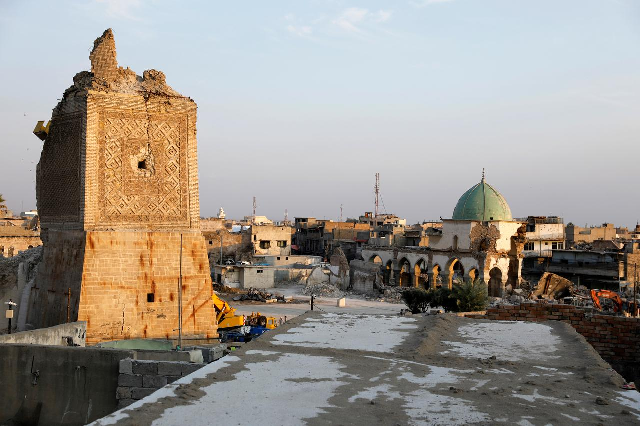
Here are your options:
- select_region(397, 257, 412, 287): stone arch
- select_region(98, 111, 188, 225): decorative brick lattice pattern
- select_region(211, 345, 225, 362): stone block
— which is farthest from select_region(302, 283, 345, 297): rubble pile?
select_region(211, 345, 225, 362): stone block

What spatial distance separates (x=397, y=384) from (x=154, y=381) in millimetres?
3035

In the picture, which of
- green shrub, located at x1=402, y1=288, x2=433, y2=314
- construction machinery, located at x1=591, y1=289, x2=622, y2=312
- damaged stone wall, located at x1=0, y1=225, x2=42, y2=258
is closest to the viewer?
green shrub, located at x1=402, y1=288, x2=433, y2=314

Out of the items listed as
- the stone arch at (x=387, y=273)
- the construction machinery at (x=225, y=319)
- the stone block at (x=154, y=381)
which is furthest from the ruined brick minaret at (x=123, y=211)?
the stone arch at (x=387, y=273)

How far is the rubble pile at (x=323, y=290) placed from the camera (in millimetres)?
40622

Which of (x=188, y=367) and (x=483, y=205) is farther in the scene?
(x=483, y=205)

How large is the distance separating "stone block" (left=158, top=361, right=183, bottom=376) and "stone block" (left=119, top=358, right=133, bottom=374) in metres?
0.70

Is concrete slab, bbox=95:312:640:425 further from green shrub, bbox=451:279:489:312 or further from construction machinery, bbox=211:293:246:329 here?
green shrub, bbox=451:279:489:312

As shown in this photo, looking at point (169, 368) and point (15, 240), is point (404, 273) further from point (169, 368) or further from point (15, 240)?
point (169, 368)

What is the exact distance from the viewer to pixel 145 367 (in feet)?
24.2

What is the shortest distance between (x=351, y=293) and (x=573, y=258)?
16341 mm

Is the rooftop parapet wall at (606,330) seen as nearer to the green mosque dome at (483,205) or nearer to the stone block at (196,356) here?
the stone block at (196,356)

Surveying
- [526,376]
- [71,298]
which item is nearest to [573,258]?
A: [71,298]

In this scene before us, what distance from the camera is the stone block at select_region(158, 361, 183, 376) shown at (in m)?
7.14

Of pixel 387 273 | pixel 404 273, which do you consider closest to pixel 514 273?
pixel 404 273
